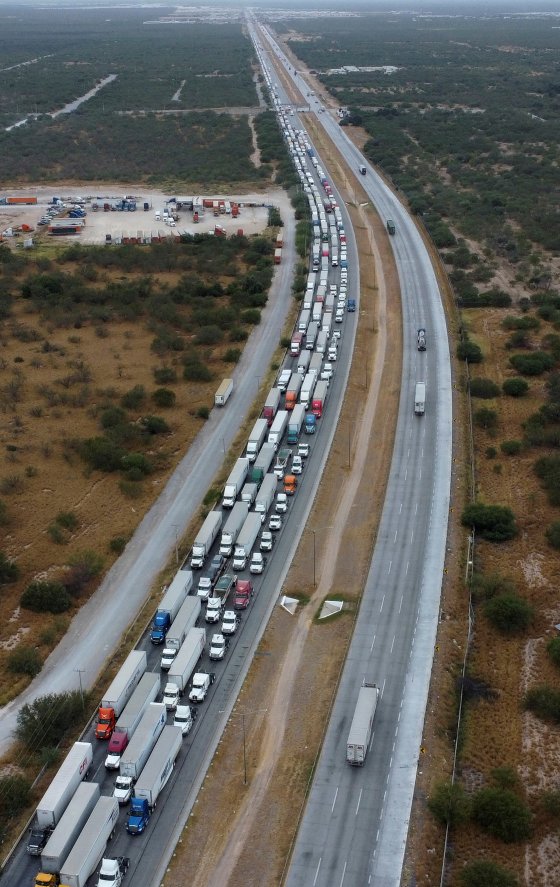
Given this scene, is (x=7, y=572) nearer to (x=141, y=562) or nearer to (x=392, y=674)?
(x=141, y=562)

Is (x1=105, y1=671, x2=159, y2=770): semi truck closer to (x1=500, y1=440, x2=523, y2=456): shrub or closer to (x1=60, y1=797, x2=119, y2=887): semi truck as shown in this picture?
(x1=60, y1=797, x2=119, y2=887): semi truck

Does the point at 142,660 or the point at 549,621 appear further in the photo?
the point at 549,621

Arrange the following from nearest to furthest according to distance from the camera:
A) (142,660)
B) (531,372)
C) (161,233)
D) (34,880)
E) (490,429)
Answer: (34,880), (142,660), (490,429), (531,372), (161,233)

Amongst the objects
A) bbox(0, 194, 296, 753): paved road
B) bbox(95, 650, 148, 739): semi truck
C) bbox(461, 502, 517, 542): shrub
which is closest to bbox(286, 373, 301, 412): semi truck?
bbox(0, 194, 296, 753): paved road

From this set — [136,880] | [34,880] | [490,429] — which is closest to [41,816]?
[34,880]

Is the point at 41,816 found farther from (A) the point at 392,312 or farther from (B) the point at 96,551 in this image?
(A) the point at 392,312

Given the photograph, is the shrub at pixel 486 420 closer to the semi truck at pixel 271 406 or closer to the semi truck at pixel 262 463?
the semi truck at pixel 271 406
